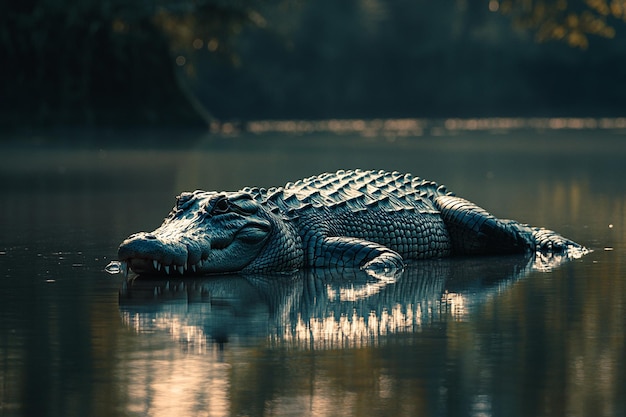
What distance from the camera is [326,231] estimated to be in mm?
10141

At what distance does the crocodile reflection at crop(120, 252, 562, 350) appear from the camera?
282 inches

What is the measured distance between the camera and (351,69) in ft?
225

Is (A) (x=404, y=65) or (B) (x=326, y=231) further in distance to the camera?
(A) (x=404, y=65)

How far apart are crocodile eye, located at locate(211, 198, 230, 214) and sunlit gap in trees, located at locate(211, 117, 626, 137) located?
27754mm

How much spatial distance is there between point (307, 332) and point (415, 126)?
38.2 m

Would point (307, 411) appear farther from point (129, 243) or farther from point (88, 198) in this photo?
point (88, 198)

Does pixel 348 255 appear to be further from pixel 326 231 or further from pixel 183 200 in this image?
pixel 183 200

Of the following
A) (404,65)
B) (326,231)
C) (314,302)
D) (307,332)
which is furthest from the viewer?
(404,65)

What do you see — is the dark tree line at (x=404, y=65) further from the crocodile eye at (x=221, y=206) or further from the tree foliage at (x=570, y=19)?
the crocodile eye at (x=221, y=206)

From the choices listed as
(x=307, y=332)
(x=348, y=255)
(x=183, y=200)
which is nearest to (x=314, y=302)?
(x=307, y=332)

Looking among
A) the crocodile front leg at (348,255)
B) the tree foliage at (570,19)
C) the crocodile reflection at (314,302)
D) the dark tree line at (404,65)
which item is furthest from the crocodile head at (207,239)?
the dark tree line at (404,65)

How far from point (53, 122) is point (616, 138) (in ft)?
48.5

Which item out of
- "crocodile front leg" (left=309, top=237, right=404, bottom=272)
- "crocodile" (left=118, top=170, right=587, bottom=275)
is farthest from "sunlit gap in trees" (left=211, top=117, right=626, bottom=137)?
"crocodile front leg" (left=309, top=237, right=404, bottom=272)

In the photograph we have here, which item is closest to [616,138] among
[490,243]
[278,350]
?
[490,243]
